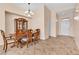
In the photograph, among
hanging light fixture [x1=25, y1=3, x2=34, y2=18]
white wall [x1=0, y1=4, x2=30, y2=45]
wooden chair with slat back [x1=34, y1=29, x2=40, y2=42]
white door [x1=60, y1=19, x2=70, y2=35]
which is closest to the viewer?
white wall [x1=0, y1=4, x2=30, y2=45]

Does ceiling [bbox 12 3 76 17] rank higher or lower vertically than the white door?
higher

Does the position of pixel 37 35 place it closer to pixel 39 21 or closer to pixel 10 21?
pixel 39 21

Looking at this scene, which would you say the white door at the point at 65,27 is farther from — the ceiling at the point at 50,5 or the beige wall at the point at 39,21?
the beige wall at the point at 39,21

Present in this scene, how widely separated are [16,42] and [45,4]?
3.19ft

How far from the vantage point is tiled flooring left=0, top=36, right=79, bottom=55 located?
2.16 m

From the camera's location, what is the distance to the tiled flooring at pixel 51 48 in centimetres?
216

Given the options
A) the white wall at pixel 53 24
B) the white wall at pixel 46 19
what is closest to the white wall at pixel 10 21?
the white wall at pixel 46 19

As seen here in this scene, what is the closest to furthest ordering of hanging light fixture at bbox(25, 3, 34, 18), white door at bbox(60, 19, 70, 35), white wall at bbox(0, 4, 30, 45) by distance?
white wall at bbox(0, 4, 30, 45) < hanging light fixture at bbox(25, 3, 34, 18) < white door at bbox(60, 19, 70, 35)

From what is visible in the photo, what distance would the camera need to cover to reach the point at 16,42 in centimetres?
223

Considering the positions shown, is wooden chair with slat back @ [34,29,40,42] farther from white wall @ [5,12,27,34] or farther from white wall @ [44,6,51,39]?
white wall @ [5,12,27,34]

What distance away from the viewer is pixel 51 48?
230 cm

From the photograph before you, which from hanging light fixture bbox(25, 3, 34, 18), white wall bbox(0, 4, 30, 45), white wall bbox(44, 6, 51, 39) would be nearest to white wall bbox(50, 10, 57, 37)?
white wall bbox(44, 6, 51, 39)

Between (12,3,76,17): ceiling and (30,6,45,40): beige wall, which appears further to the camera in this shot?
(30,6,45,40): beige wall

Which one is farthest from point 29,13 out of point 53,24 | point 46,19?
point 53,24
